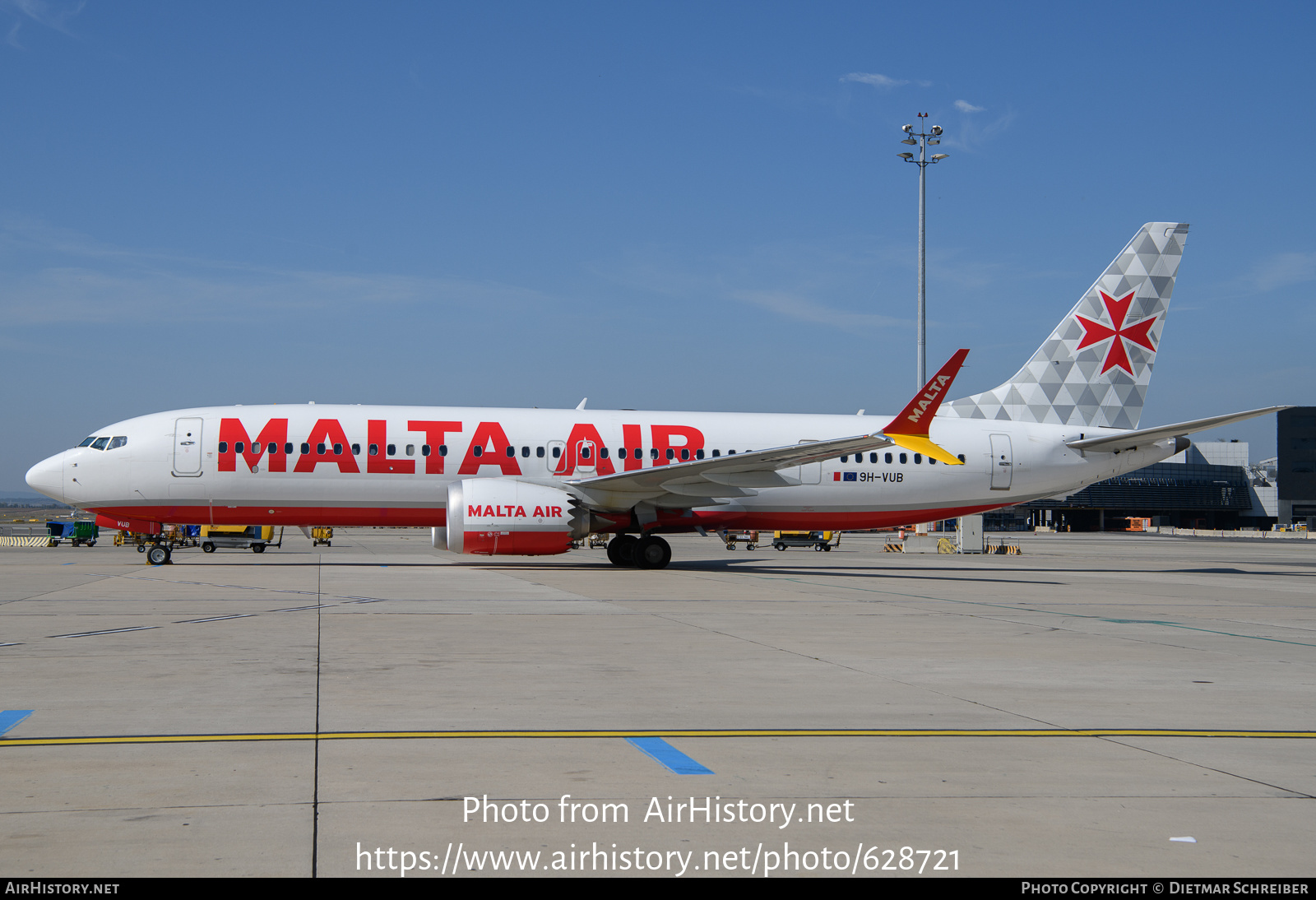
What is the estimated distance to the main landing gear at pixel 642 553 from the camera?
969 inches

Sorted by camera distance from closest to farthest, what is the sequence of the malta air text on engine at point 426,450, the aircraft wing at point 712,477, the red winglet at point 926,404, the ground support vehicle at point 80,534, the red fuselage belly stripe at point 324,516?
the red winglet at point 926,404 < the aircraft wing at point 712,477 < the malta air text on engine at point 426,450 < the red fuselage belly stripe at point 324,516 < the ground support vehicle at point 80,534

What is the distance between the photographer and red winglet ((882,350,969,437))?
20.8 meters

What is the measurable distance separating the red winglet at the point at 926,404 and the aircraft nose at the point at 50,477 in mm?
18440

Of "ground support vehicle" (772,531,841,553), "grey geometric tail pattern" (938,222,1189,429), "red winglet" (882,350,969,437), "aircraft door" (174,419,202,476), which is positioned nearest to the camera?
"red winglet" (882,350,969,437)

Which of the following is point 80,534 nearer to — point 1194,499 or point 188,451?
point 188,451

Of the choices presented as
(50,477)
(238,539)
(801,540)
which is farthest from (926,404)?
(801,540)

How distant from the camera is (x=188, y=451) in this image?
23297 mm

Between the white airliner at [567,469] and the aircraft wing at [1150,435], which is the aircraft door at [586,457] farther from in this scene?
the aircraft wing at [1150,435]

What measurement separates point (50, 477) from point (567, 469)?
11708mm

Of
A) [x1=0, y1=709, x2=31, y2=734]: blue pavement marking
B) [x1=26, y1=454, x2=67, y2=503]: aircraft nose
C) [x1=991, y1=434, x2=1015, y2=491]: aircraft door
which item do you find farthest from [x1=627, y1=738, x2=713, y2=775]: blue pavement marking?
[x1=991, y1=434, x2=1015, y2=491]: aircraft door

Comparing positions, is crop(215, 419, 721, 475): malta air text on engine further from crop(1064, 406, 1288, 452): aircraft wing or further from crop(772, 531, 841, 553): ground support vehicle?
crop(772, 531, 841, 553): ground support vehicle

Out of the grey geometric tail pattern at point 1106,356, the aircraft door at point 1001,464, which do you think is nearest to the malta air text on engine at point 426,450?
the aircraft door at point 1001,464

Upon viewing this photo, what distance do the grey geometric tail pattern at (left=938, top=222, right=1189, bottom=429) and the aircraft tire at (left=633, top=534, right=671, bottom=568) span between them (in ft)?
31.4

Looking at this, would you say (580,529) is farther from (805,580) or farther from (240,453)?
(240,453)
